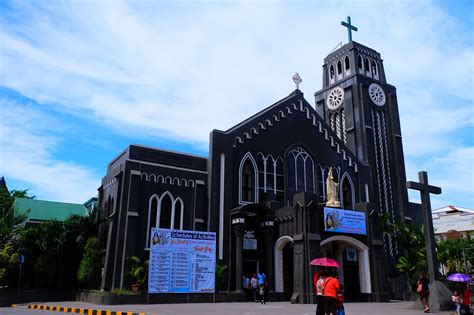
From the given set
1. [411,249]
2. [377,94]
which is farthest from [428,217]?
[377,94]

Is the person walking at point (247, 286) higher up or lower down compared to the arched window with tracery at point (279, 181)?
lower down

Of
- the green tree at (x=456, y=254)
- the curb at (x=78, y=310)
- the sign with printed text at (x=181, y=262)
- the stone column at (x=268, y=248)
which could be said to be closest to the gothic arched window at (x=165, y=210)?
the sign with printed text at (x=181, y=262)

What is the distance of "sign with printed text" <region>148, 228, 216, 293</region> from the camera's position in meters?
20.9

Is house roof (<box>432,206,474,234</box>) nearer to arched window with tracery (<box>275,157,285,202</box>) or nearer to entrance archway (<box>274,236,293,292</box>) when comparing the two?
arched window with tracery (<box>275,157,285,202</box>)

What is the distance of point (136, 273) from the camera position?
22.2 m

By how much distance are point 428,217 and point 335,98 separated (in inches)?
917

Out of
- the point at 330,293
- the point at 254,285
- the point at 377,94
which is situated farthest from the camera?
the point at 377,94

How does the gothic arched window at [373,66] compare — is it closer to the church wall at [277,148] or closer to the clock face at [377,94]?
the clock face at [377,94]

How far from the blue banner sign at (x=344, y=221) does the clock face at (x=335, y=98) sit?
15738 mm

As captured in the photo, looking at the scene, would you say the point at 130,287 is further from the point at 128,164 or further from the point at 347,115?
the point at 347,115

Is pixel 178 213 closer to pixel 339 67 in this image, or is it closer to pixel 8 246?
pixel 8 246

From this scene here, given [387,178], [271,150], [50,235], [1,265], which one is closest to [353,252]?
[271,150]

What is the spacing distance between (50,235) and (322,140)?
66.3ft

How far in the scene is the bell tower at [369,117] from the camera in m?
36.2
